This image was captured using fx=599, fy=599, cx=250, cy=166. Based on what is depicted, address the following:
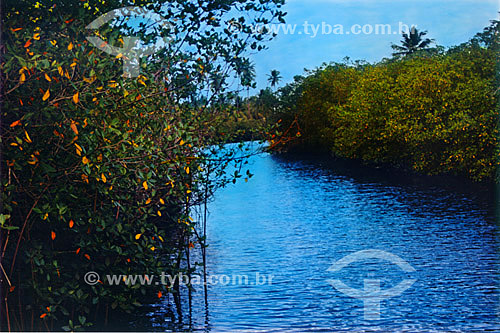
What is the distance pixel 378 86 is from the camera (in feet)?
159

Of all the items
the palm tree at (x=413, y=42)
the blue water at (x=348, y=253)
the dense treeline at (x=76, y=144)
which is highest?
the palm tree at (x=413, y=42)

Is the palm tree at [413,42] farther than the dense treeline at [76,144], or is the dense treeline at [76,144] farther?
the palm tree at [413,42]

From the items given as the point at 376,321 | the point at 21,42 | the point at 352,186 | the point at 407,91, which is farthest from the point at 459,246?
the point at 407,91

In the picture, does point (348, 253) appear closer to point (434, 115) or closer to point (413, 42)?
point (434, 115)

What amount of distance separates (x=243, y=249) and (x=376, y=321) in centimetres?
804

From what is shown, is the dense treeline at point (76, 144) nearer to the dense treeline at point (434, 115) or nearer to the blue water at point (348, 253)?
the blue water at point (348, 253)

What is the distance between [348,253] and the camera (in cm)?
1923

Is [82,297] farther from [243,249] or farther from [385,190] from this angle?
[385,190]

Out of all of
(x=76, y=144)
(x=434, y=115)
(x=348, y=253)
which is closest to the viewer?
(x=76, y=144)

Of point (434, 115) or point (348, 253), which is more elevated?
point (434, 115)

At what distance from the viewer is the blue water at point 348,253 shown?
12.7m

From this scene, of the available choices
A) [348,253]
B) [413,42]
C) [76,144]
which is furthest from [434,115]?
[413,42]

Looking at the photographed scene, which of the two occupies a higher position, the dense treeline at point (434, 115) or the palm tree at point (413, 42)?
the palm tree at point (413, 42)

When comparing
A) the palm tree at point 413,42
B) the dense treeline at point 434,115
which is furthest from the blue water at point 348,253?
the palm tree at point 413,42
